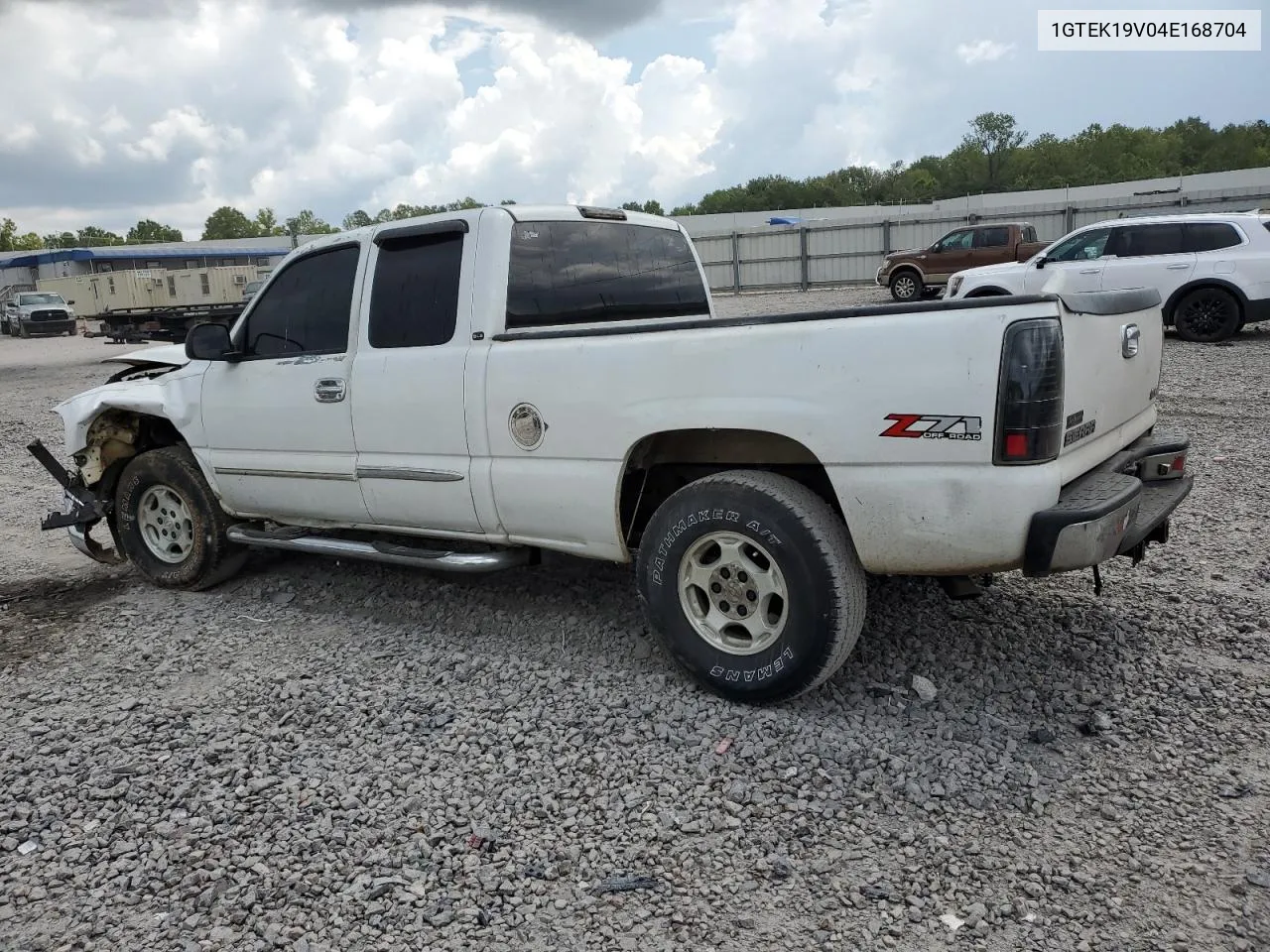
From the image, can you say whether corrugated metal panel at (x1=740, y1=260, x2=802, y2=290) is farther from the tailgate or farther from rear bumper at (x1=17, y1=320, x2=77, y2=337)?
the tailgate

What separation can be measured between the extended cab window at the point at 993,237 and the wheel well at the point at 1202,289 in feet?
27.7

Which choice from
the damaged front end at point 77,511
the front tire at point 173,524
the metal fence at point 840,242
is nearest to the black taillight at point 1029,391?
the front tire at point 173,524

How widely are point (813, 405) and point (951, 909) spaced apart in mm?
1586

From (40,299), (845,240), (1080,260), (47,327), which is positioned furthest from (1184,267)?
(40,299)

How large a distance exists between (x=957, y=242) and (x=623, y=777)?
20973 mm

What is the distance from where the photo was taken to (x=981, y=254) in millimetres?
21641

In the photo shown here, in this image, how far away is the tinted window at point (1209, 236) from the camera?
12.6 m

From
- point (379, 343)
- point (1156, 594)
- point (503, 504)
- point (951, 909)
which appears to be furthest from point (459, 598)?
point (1156, 594)

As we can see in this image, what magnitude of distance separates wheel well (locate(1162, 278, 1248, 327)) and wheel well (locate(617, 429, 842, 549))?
10820mm

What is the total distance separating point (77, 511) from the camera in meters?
5.68

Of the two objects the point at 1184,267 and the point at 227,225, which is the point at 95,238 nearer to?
the point at 227,225

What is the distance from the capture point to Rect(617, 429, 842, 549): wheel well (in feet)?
12.2

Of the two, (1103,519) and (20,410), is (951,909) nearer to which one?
(1103,519)

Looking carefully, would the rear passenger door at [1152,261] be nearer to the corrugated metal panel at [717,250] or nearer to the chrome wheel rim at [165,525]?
the chrome wheel rim at [165,525]
